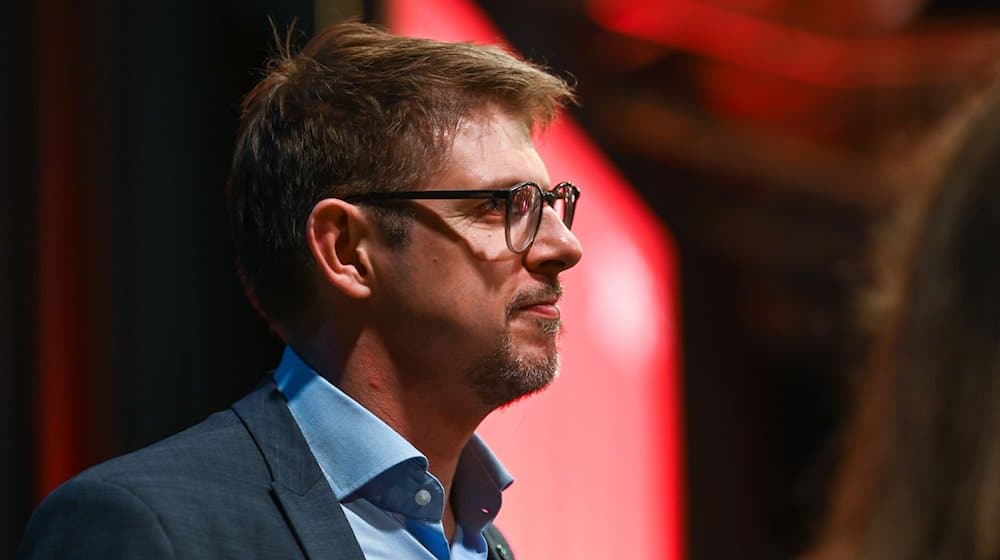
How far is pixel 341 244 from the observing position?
7.32ft

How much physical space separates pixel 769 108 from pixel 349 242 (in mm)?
5469

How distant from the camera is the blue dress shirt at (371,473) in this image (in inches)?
78.5

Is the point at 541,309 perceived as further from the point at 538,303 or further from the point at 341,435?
the point at 341,435

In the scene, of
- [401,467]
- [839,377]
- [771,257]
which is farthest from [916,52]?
[401,467]

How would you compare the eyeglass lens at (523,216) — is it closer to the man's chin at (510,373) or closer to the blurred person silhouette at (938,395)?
the man's chin at (510,373)

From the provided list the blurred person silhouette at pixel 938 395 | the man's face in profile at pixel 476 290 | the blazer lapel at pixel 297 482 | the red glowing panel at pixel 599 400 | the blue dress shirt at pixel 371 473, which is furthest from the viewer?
the red glowing panel at pixel 599 400

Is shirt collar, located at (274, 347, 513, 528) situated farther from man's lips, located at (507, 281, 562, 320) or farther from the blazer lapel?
man's lips, located at (507, 281, 562, 320)

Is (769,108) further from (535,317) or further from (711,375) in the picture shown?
(535,317)

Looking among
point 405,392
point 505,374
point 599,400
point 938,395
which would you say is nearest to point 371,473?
point 405,392

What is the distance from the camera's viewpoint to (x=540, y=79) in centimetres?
238

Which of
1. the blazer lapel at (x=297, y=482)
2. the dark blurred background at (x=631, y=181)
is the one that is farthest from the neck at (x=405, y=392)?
the dark blurred background at (x=631, y=181)

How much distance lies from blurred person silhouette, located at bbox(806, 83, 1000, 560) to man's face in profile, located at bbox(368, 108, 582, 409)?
1195 mm

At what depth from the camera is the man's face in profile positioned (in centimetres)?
218

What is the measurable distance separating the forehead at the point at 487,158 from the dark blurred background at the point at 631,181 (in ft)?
3.31
